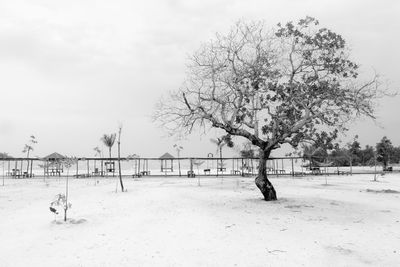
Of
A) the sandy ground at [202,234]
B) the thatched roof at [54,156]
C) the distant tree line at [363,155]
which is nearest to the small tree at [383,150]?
the distant tree line at [363,155]

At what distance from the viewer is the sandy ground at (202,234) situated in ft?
24.7

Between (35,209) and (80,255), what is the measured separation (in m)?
6.54

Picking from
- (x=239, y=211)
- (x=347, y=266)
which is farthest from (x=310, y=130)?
(x=347, y=266)

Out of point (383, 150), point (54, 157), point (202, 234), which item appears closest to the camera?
point (202, 234)

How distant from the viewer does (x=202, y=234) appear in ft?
30.9

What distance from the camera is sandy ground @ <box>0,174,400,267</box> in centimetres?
752

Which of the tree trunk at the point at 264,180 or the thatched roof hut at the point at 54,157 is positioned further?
the thatched roof hut at the point at 54,157

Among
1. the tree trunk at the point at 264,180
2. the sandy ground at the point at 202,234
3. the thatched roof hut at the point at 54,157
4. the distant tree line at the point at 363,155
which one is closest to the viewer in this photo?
the sandy ground at the point at 202,234

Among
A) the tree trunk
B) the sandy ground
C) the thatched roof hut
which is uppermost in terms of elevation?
the thatched roof hut

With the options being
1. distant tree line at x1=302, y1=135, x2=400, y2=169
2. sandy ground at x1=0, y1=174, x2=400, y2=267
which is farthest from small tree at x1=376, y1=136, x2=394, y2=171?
sandy ground at x1=0, y1=174, x2=400, y2=267

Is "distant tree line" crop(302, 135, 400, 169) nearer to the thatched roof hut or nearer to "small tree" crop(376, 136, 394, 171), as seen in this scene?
"small tree" crop(376, 136, 394, 171)

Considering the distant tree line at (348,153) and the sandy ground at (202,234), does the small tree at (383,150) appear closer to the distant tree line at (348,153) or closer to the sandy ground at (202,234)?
the distant tree line at (348,153)

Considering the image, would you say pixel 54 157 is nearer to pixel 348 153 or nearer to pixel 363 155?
pixel 348 153

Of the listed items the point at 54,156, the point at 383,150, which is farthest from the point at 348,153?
the point at 54,156
